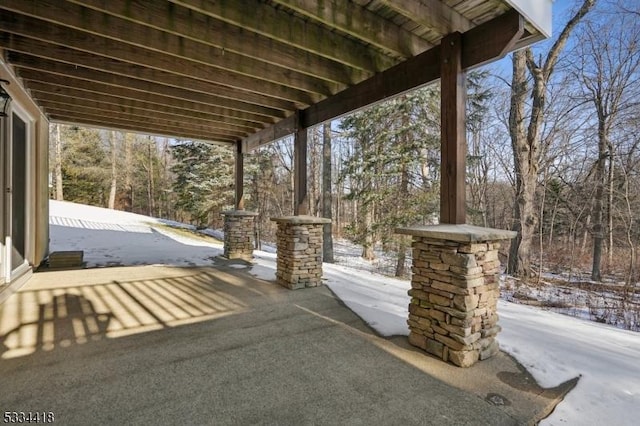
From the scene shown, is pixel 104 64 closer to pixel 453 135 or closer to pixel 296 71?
pixel 296 71

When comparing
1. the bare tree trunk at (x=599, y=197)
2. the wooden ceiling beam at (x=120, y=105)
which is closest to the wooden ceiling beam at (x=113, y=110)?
the wooden ceiling beam at (x=120, y=105)

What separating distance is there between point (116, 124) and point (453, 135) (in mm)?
6123

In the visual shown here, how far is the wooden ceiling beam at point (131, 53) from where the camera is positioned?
281cm

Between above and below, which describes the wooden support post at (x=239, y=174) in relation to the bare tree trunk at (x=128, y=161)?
below

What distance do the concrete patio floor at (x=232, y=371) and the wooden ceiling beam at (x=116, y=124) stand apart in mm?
3481

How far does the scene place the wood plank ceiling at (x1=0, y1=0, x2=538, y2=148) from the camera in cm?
258

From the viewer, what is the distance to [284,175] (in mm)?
15102

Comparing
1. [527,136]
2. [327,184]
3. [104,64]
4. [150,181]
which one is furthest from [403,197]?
[150,181]

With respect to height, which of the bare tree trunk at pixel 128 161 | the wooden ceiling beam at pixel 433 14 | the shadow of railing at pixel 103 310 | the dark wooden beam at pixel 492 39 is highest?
the bare tree trunk at pixel 128 161

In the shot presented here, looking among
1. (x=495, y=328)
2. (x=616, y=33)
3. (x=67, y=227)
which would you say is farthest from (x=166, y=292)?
(x=616, y=33)

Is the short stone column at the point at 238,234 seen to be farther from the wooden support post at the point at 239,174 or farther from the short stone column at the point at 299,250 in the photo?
the short stone column at the point at 299,250

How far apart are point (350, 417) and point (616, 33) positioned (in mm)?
11023

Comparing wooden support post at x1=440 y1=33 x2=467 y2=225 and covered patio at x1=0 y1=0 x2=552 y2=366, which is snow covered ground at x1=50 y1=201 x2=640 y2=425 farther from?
wooden support post at x1=440 y1=33 x2=467 y2=225

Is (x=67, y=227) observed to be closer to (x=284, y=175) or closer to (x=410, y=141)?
(x=284, y=175)
